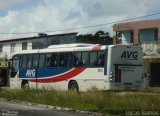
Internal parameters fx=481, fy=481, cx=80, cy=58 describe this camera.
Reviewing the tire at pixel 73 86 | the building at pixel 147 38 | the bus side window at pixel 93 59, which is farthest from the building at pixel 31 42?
the bus side window at pixel 93 59

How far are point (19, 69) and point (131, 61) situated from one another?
32.7ft

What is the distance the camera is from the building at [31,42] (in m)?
66.1

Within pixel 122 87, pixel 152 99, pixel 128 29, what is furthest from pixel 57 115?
pixel 128 29

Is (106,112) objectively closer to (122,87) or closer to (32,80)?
(122,87)

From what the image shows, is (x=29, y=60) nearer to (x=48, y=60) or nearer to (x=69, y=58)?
(x=48, y=60)

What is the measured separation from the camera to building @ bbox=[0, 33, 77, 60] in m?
66.1

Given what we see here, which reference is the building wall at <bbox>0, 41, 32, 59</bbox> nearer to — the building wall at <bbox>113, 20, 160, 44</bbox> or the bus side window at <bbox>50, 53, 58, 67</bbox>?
the building wall at <bbox>113, 20, 160, 44</bbox>

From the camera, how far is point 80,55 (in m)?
30.4

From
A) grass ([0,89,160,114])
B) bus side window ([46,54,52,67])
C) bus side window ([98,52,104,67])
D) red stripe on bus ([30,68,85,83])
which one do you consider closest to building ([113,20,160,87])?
red stripe on bus ([30,68,85,83])

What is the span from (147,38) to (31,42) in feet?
54.3

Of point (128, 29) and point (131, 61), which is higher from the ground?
point (128, 29)

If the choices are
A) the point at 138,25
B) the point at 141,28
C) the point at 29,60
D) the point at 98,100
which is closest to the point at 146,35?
the point at 141,28

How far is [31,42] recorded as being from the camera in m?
66.1

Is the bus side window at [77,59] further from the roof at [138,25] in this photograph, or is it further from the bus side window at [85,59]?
the roof at [138,25]
